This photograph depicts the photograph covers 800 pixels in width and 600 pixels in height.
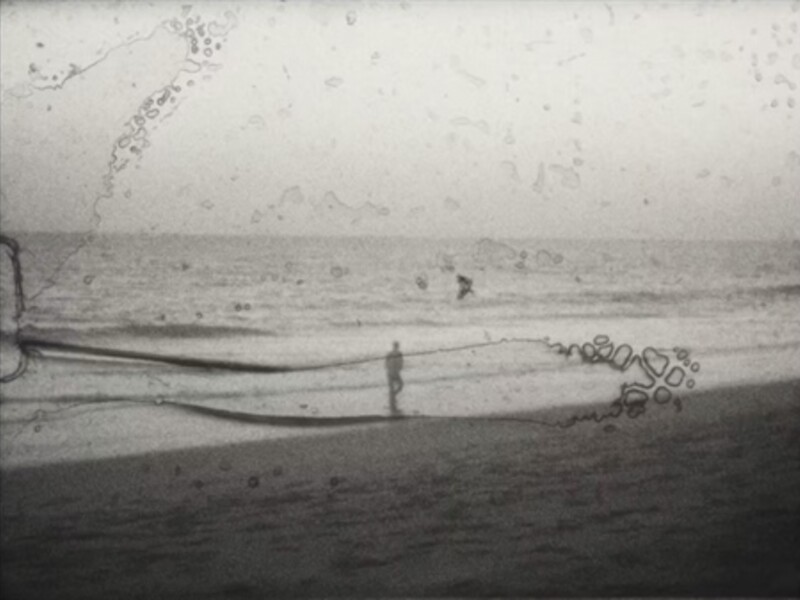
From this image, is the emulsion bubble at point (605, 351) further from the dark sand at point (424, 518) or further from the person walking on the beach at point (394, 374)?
the person walking on the beach at point (394, 374)

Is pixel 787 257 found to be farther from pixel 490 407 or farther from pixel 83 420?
pixel 83 420

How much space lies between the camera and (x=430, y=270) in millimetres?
1137

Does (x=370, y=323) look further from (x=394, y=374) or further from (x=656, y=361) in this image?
(x=656, y=361)

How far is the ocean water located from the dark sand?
2.1 inches

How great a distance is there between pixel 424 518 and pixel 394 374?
225 millimetres

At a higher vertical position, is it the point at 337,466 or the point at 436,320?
the point at 436,320

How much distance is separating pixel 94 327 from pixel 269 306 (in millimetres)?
261

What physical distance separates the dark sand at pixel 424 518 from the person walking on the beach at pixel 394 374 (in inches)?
1.5

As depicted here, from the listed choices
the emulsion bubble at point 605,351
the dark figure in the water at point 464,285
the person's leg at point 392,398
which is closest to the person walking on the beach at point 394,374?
the person's leg at point 392,398

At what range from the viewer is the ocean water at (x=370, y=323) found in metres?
→ 1.09

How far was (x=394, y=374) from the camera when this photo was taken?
1121mm

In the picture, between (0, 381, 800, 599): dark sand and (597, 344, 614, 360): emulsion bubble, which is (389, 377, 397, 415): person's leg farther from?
(597, 344, 614, 360): emulsion bubble

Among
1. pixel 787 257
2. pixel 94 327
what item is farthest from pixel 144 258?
pixel 787 257

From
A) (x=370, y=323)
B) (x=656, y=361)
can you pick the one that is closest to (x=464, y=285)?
(x=370, y=323)
